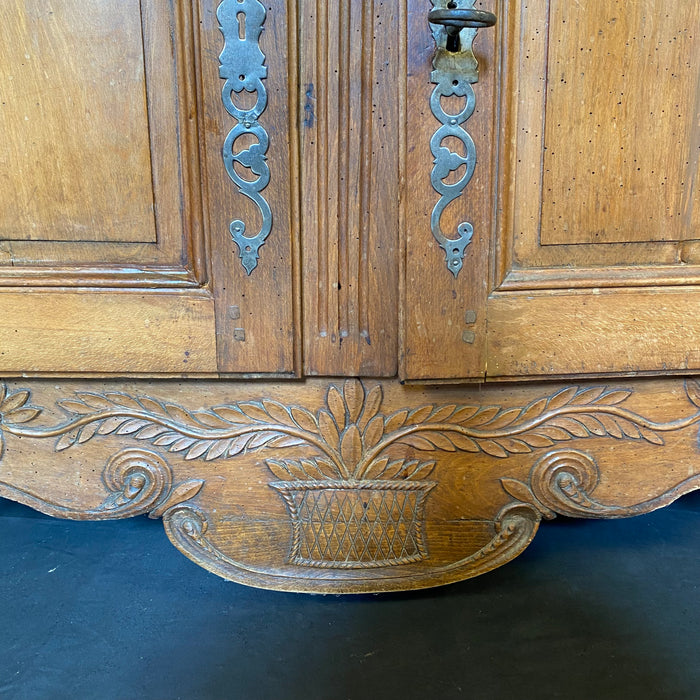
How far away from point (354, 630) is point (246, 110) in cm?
53

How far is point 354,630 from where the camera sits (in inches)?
26.2

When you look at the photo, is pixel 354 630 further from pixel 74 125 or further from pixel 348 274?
pixel 74 125

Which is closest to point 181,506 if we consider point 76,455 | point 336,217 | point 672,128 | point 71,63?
point 76,455

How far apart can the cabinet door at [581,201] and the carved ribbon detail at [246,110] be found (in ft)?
0.47

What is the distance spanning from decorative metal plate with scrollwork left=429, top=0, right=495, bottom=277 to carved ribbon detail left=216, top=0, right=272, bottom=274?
0.51 feet

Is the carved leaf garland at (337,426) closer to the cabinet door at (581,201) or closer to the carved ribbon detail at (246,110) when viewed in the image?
the cabinet door at (581,201)

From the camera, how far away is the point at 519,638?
650 mm

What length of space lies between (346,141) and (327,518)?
15.1 inches

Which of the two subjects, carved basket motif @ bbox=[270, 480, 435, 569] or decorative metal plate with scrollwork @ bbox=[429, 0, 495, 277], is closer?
decorative metal plate with scrollwork @ bbox=[429, 0, 495, 277]

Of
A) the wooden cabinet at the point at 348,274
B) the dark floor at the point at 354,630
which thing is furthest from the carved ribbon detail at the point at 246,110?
the dark floor at the point at 354,630

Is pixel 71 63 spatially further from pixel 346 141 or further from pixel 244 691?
pixel 244 691

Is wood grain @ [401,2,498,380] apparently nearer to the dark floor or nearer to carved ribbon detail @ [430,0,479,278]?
carved ribbon detail @ [430,0,479,278]

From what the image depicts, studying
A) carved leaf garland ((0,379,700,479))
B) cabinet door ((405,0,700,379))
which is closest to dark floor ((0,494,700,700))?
carved leaf garland ((0,379,700,479))

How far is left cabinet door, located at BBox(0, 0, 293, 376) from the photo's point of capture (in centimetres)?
59
